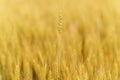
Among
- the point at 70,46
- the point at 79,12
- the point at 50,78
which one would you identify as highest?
the point at 79,12

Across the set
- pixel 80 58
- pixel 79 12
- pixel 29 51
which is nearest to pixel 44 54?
pixel 29 51

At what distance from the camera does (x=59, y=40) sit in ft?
5.65

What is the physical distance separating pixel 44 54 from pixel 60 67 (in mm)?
255

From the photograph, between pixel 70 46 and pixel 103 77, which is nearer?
pixel 103 77

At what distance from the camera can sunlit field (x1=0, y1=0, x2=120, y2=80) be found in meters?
1.72

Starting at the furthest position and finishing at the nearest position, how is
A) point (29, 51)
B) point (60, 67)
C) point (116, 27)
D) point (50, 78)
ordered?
1. point (116, 27)
2. point (29, 51)
3. point (60, 67)
4. point (50, 78)

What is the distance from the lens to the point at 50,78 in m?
1.60

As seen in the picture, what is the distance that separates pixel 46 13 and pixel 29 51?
40.6 inches

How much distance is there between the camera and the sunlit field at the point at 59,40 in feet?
5.64

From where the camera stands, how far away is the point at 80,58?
6.07ft

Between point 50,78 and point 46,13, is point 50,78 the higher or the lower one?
the lower one

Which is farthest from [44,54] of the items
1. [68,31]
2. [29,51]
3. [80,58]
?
[68,31]

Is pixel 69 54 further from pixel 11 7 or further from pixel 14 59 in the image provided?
pixel 11 7

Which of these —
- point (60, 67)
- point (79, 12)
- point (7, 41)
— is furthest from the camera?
point (79, 12)
